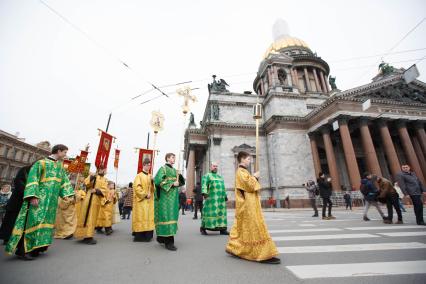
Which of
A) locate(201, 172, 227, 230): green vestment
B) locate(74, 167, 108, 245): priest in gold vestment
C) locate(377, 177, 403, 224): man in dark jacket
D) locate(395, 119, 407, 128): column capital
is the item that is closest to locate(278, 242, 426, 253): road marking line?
locate(201, 172, 227, 230): green vestment

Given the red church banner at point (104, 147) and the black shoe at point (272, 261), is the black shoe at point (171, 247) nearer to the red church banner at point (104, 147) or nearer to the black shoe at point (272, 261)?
the black shoe at point (272, 261)

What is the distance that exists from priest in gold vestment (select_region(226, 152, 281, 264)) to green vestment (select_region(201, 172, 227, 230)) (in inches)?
104

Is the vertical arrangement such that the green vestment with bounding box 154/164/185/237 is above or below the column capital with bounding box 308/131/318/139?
below

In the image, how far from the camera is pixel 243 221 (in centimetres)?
368

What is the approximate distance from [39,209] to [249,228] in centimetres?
391

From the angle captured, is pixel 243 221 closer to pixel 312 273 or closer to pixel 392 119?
pixel 312 273

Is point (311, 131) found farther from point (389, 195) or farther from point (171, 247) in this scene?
point (171, 247)

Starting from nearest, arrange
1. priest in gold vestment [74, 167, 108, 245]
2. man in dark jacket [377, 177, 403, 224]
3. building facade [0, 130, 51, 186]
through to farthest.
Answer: priest in gold vestment [74, 167, 108, 245] < man in dark jacket [377, 177, 403, 224] < building facade [0, 130, 51, 186]

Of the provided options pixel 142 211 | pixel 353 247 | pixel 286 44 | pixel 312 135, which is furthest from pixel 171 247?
pixel 286 44

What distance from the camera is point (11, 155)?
35.0 metres

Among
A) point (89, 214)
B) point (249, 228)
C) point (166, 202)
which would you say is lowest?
point (249, 228)

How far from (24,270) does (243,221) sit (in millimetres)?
3323

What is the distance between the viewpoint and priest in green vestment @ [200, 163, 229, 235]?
6.41m

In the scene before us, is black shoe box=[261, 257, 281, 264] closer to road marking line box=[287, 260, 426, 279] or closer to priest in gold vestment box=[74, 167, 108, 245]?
road marking line box=[287, 260, 426, 279]
